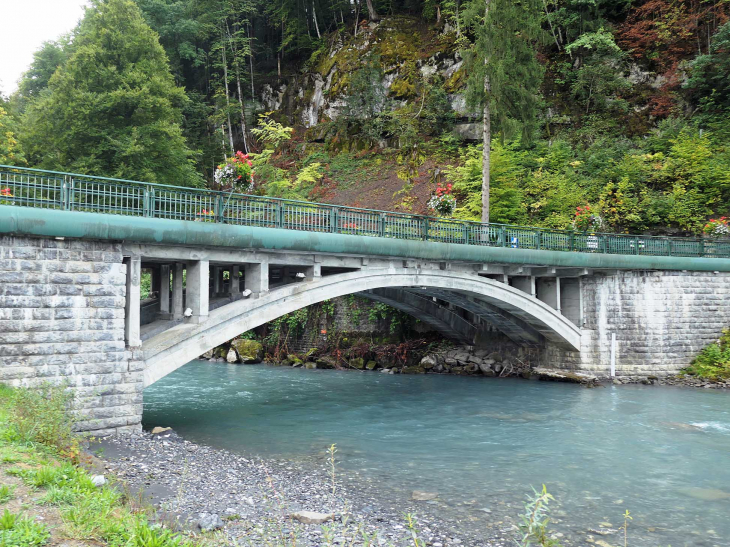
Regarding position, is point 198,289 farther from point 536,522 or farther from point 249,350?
point 249,350

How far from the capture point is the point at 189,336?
11.8 meters

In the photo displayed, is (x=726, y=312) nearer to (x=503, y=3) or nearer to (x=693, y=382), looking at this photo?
(x=693, y=382)

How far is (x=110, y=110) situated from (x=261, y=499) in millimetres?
19576

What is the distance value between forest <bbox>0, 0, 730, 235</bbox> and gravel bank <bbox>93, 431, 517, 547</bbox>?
7.05 m

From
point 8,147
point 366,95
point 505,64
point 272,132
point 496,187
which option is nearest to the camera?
point 505,64

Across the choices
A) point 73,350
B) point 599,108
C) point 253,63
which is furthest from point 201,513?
point 253,63

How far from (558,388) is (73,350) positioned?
1527cm

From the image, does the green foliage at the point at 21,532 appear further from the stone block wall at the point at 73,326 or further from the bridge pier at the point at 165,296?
the bridge pier at the point at 165,296

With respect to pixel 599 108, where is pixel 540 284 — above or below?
below

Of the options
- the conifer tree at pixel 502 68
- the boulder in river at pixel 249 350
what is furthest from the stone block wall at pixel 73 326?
the boulder in river at pixel 249 350

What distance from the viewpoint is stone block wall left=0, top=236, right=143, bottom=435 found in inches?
385

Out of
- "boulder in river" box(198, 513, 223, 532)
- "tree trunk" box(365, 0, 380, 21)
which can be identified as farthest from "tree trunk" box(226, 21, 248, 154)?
"boulder in river" box(198, 513, 223, 532)

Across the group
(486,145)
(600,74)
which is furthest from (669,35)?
(486,145)

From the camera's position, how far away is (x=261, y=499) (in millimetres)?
7941
